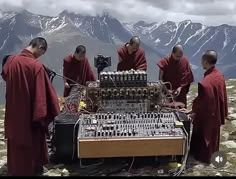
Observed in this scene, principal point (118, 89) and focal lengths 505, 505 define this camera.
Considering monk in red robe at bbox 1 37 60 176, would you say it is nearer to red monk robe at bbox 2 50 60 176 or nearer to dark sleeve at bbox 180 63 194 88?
red monk robe at bbox 2 50 60 176

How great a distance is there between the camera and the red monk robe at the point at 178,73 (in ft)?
38.6

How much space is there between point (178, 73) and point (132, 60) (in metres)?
1.19

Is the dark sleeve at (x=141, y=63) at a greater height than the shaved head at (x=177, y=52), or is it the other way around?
the shaved head at (x=177, y=52)

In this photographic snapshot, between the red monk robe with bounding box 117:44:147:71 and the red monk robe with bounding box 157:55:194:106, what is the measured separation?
491 mm

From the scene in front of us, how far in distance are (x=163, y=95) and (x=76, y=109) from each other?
159 centimetres

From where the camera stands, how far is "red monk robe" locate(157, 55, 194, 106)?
38.6 feet

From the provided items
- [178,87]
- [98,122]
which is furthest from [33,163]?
[178,87]

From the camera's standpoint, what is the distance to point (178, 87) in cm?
1184

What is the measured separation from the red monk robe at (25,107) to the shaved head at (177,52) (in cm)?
403

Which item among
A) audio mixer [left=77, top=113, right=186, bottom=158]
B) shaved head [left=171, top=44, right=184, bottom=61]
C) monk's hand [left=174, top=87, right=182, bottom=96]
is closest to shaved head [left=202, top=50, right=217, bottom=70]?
audio mixer [left=77, top=113, right=186, bottom=158]

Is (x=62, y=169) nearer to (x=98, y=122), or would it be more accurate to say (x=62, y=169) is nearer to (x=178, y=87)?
(x=98, y=122)

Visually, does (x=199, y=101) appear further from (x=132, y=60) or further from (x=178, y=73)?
(x=132, y=60)

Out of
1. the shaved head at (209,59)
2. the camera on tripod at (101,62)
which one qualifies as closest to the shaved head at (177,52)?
the camera on tripod at (101,62)

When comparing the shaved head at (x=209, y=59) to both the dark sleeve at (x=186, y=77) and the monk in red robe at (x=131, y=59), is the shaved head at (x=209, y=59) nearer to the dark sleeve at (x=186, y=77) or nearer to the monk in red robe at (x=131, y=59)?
the dark sleeve at (x=186, y=77)
